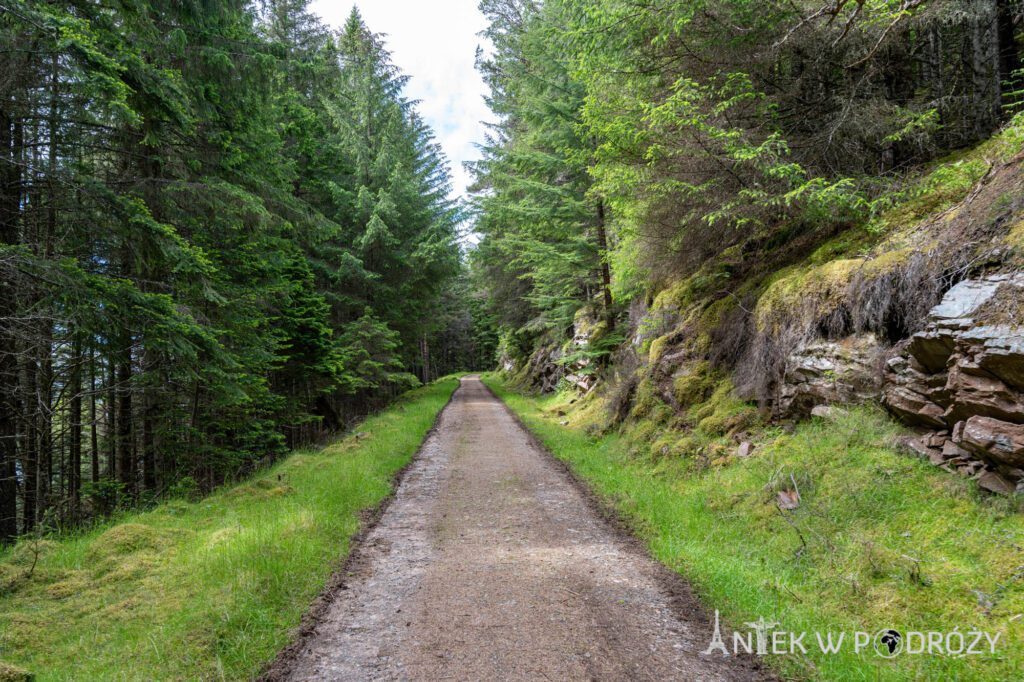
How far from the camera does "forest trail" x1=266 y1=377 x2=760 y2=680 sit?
121 inches

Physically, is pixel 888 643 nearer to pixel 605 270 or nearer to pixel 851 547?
pixel 851 547

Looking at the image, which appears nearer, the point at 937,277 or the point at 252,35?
the point at 937,277

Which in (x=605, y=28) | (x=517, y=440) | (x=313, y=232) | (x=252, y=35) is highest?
(x=252, y=35)

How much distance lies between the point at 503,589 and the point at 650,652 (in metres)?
1.46

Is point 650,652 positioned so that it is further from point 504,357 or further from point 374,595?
point 504,357

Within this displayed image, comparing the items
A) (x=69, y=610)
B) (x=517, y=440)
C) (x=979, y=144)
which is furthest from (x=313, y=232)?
(x=979, y=144)

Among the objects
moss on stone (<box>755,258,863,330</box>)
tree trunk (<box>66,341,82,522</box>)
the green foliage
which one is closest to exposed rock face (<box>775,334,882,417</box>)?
moss on stone (<box>755,258,863,330</box>)

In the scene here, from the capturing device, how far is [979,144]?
18.9ft

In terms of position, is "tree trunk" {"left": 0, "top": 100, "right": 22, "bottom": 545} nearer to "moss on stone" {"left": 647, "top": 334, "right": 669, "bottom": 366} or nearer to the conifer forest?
the conifer forest

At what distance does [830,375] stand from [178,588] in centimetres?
768

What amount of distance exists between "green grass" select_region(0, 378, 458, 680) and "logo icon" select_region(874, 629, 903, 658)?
450 centimetres

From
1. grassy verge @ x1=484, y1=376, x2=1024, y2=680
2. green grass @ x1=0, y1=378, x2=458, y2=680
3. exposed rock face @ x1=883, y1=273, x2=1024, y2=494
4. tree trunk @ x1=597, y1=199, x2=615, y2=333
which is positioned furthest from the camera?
tree trunk @ x1=597, y1=199, x2=615, y2=333

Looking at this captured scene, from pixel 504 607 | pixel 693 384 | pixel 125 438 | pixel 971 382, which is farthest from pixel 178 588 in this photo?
pixel 693 384

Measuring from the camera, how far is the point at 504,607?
12.5ft
